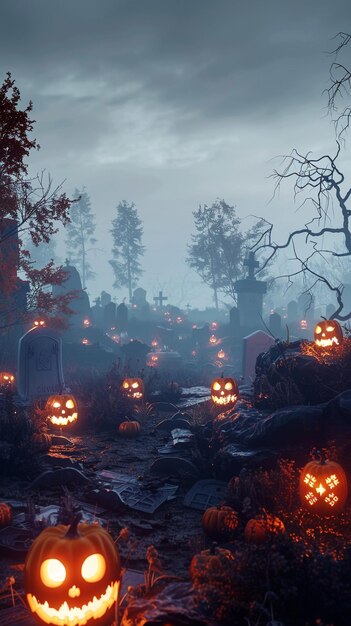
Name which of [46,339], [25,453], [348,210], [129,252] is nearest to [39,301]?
[46,339]

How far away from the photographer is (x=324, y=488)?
5809mm

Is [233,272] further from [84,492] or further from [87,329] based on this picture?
[84,492]

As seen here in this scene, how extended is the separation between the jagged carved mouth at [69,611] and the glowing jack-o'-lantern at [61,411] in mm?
8036

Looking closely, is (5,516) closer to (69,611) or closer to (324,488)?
(69,611)

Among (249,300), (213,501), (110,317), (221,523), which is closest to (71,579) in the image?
(221,523)

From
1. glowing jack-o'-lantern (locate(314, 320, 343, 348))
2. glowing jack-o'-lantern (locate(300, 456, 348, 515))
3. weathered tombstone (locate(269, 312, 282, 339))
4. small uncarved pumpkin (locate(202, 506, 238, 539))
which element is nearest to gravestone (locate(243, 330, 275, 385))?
glowing jack-o'-lantern (locate(314, 320, 343, 348))

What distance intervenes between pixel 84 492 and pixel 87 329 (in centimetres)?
2628

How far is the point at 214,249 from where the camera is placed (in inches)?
1839

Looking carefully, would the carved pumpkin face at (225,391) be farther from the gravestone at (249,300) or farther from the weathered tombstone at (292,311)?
the weathered tombstone at (292,311)

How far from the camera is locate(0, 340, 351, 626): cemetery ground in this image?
3.58 m

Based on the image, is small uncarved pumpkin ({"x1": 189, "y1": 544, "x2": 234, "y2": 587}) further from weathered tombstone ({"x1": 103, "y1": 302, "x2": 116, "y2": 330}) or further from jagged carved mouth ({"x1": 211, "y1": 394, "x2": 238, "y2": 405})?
weathered tombstone ({"x1": 103, "y1": 302, "x2": 116, "y2": 330})

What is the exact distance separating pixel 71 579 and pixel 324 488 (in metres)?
3.62

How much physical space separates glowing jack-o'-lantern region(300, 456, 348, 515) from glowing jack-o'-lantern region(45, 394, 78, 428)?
6.79 meters

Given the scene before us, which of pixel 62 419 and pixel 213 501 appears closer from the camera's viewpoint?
pixel 213 501
